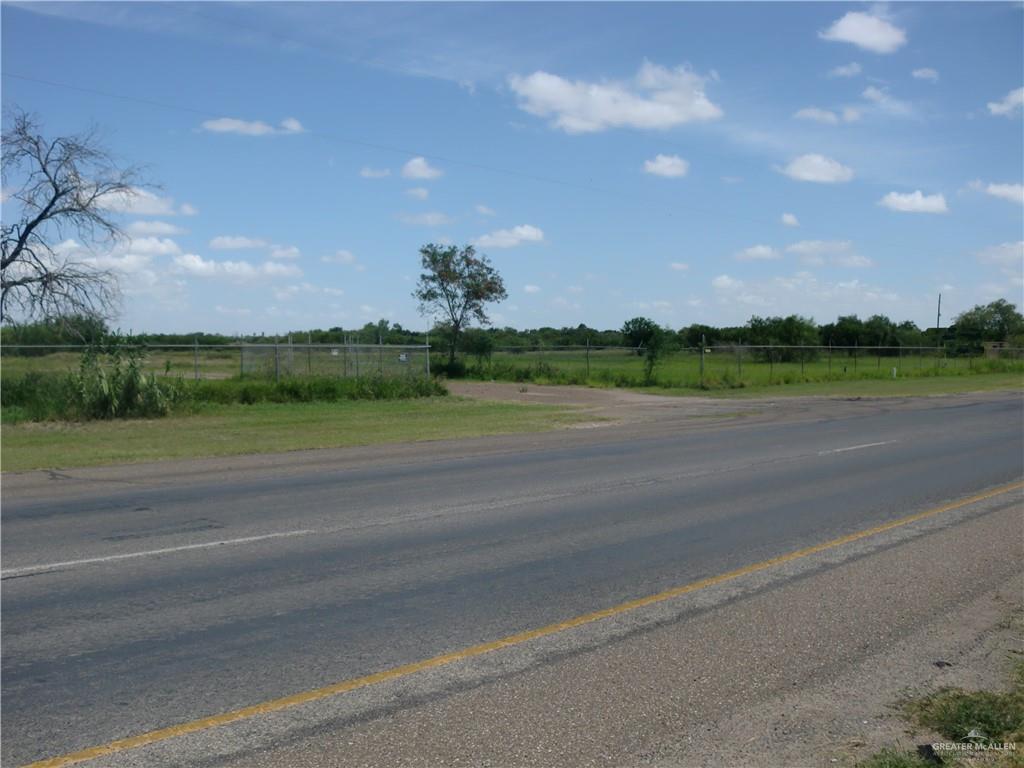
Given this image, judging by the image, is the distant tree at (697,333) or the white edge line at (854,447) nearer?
the white edge line at (854,447)

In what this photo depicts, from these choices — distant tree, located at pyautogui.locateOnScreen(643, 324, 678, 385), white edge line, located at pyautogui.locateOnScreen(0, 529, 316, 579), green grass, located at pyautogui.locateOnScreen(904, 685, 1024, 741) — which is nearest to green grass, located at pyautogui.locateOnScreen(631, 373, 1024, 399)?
distant tree, located at pyautogui.locateOnScreen(643, 324, 678, 385)

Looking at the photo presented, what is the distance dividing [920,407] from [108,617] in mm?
28722

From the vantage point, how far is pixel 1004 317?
10444cm

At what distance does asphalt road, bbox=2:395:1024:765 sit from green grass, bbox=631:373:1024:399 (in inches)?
883

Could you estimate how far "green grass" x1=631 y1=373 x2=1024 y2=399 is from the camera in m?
39.3

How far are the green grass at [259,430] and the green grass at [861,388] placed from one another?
11798mm

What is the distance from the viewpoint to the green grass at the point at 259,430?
18.0 metres

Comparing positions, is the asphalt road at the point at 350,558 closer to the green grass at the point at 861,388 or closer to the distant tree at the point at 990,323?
the green grass at the point at 861,388

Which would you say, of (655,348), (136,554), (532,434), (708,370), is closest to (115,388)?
(532,434)

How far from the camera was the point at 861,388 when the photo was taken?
43.2m

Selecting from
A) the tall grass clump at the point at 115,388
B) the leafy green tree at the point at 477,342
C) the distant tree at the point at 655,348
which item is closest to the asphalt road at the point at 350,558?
the tall grass clump at the point at 115,388

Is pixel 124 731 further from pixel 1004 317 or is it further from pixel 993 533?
pixel 1004 317

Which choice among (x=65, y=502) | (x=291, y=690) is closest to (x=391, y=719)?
(x=291, y=690)

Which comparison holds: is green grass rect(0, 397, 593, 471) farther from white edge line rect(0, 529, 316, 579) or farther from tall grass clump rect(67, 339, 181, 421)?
white edge line rect(0, 529, 316, 579)
